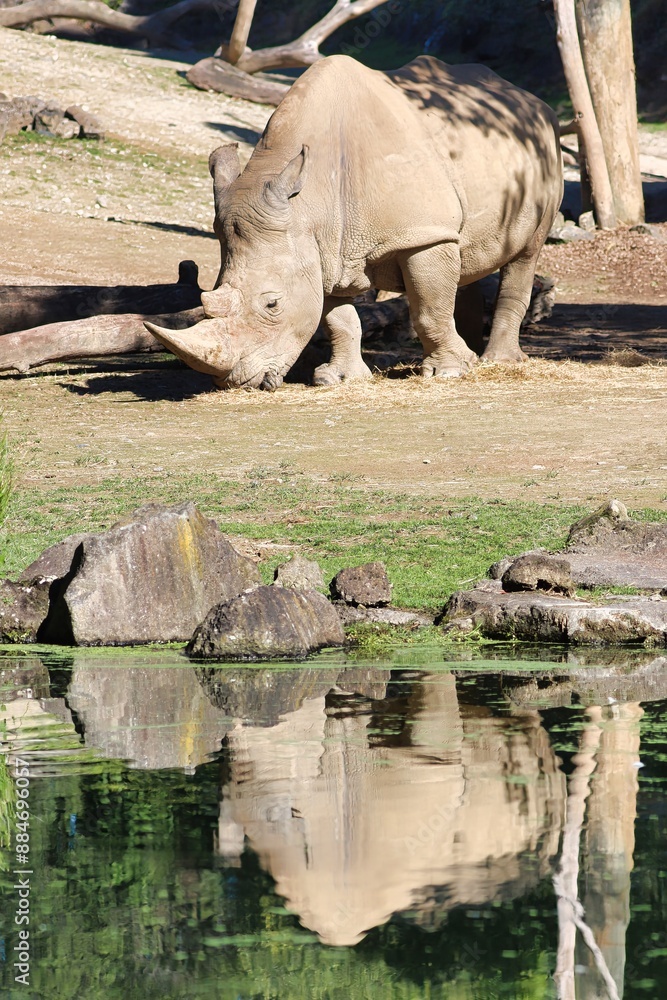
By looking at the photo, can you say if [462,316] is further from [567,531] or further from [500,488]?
[567,531]

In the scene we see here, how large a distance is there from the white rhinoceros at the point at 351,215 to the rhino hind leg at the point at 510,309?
28.7 inches

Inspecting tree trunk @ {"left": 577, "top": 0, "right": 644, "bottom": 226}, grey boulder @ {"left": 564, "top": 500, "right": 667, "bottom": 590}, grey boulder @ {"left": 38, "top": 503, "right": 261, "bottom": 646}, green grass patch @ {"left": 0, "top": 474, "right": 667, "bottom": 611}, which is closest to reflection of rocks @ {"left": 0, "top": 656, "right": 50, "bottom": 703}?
grey boulder @ {"left": 38, "top": 503, "right": 261, "bottom": 646}

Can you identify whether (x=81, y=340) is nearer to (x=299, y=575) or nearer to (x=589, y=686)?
(x=299, y=575)

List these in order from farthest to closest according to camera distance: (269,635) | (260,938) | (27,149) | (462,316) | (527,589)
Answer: (27,149) → (462,316) → (527,589) → (269,635) → (260,938)

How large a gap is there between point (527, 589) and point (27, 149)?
20520mm

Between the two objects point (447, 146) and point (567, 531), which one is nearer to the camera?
point (567, 531)

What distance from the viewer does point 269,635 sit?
633cm

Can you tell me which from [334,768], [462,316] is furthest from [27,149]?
[334,768]

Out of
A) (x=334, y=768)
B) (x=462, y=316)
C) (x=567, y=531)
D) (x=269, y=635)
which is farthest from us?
(x=462, y=316)

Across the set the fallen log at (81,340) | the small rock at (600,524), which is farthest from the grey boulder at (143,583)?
the fallen log at (81,340)

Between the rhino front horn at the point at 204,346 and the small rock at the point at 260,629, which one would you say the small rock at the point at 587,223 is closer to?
the rhino front horn at the point at 204,346

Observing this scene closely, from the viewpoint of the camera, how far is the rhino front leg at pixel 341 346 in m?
13.9

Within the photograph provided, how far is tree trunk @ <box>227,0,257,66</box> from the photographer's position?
81.7 feet

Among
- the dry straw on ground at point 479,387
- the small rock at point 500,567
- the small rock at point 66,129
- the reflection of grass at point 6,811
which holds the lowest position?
the dry straw on ground at point 479,387
